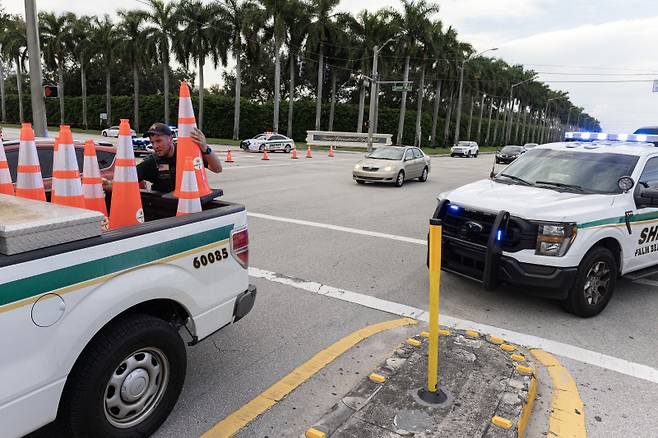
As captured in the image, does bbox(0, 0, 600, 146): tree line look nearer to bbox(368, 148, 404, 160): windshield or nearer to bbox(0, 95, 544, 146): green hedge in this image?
bbox(0, 95, 544, 146): green hedge

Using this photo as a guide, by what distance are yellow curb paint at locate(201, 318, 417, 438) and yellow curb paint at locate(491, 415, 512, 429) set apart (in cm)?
134

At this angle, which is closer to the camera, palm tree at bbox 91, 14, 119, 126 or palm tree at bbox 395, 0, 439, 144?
palm tree at bbox 395, 0, 439, 144

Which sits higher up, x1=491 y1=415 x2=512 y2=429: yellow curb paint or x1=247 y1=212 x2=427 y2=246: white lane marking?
x1=491 y1=415 x2=512 y2=429: yellow curb paint

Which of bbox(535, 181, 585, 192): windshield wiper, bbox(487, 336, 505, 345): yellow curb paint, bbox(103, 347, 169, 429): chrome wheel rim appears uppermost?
bbox(535, 181, 585, 192): windshield wiper

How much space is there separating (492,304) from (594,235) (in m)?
1.22

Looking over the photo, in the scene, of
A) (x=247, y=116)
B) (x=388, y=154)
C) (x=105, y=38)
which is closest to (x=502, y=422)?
(x=388, y=154)

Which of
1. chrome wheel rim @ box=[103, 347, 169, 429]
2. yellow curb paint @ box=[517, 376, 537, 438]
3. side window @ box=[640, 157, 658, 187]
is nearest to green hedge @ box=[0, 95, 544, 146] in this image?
side window @ box=[640, 157, 658, 187]

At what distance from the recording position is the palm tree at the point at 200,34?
43469mm

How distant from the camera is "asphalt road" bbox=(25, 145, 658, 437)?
127 inches

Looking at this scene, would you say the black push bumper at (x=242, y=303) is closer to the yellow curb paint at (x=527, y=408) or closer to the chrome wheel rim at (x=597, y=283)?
the yellow curb paint at (x=527, y=408)

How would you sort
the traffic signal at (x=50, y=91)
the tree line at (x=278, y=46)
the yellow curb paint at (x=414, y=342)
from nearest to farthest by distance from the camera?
the yellow curb paint at (x=414, y=342) → the traffic signal at (x=50, y=91) → the tree line at (x=278, y=46)

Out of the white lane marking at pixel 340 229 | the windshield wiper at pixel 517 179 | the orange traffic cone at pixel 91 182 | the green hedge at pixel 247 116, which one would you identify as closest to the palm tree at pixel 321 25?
the green hedge at pixel 247 116

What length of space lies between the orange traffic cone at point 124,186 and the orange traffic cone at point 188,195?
→ 1.19 feet

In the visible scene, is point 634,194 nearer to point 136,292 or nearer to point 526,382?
point 526,382
